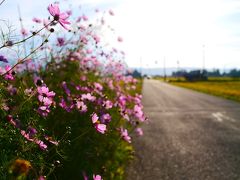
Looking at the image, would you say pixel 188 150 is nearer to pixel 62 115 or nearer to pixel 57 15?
pixel 62 115

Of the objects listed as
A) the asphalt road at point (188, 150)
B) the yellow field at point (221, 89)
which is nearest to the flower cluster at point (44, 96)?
the asphalt road at point (188, 150)

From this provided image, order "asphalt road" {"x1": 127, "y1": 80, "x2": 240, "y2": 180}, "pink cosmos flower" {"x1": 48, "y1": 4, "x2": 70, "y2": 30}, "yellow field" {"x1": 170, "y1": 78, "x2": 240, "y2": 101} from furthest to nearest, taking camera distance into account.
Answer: "yellow field" {"x1": 170, "y1": 78, "x2": 240, "y2": 101} < "asphalt road" {"x1": 127, "y1": 80, "x2": 240, "y2": 180} < "pink cosmos flower" {"x1": 48, "y1": 4, "x2": 70, "y2": 30}

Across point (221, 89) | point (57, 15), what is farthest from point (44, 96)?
point (221, 89)

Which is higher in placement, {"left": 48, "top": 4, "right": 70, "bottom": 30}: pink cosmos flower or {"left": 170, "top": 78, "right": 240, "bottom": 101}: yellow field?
{"left": 48, "top": 4, "right": 70, "bottom": 30}: pink cosmos flower

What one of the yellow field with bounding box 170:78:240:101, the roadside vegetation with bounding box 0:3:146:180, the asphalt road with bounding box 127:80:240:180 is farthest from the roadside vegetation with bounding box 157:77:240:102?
the roadside vegetation with bounding box 0:3:146:180

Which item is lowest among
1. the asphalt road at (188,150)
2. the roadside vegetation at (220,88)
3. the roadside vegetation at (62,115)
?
the roadside vegetation at (220,88)

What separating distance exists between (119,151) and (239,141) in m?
3.10

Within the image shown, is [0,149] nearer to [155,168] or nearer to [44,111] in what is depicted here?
[44,111]

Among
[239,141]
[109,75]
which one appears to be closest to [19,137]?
[109,75]

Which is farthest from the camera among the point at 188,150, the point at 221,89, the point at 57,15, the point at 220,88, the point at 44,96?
the point at 220,88

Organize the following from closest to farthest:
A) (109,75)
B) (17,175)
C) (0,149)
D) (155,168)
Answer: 1. (17,175)
2. (0,149)
3. (155,168)
4. (109,75)

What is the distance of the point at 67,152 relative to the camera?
15.3ft

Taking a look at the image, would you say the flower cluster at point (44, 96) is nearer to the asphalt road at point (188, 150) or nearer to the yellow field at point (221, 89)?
the asphalt road at point (188, 150)

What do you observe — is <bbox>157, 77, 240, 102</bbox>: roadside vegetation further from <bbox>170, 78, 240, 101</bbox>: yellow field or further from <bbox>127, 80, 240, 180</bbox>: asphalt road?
<bbox>127, 80, 240, 180</bbox>: asphalt road
